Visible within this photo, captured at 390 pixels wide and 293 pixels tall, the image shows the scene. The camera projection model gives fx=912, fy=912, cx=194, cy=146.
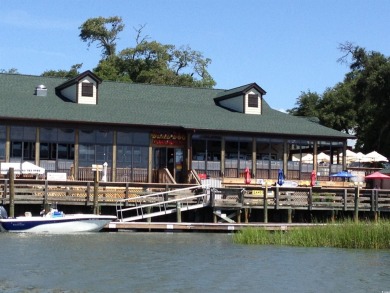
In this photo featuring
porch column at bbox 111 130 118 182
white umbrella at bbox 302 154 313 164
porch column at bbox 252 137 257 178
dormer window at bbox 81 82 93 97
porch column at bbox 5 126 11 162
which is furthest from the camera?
white umbrella at bbox 302 154 313 164

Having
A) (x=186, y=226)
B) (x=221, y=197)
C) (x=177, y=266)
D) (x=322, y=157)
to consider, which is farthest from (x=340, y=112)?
(x=177, y=266)

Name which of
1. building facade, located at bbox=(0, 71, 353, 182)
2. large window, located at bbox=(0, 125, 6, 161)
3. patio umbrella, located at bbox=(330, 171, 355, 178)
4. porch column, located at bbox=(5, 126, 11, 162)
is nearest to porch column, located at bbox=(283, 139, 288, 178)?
building facade, located at bbox=(0, 71, 353, 182)

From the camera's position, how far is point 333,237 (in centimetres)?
3222

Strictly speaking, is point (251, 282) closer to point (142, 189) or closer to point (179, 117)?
point (142, 189)

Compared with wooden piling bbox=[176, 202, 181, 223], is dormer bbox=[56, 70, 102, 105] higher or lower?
higher

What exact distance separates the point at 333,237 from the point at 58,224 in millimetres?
11577

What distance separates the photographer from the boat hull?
1442 inches

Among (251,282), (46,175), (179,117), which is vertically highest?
(179,117)

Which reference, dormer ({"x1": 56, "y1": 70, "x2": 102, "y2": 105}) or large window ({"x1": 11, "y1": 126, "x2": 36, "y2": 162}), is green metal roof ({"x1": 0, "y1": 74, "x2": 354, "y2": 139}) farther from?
large window ({"x1": 11, "y1": 126, "x2": 36, "y2": 162})

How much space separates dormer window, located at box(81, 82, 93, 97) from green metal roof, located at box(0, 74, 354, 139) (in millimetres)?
855

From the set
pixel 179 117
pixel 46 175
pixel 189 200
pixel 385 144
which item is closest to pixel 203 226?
pixel 189 200

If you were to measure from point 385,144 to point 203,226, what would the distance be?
119 ft

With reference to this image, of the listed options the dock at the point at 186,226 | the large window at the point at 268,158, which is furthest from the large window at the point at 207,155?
the dock at the point at 186,226

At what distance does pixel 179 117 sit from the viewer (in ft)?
177
